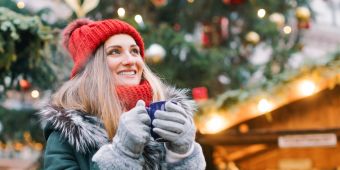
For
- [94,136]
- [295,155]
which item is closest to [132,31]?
[94,136]

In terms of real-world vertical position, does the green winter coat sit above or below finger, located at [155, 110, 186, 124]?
below

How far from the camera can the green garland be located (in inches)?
205

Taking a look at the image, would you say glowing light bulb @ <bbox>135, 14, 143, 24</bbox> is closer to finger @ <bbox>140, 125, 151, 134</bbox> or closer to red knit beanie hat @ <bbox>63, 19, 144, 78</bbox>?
red knit beanie hat @ <bbox>63, 19, 144, 78</bbox>

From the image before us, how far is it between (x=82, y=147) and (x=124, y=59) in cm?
45

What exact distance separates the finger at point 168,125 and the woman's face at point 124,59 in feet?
1.33

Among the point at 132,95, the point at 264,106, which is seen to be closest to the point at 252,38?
the point at 264,106

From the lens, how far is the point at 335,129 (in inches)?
200

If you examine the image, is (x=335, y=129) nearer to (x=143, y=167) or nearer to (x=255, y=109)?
(x=255, y=109)

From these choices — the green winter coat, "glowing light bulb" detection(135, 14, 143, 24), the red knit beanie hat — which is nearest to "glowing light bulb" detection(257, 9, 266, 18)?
"glowing light bulb" detection(135, 14, 143, 24)

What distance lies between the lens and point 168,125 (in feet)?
6.89

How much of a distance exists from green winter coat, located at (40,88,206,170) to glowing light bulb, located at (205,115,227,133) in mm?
3072

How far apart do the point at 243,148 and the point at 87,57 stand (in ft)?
11.9

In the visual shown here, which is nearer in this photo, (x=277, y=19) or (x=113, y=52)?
(x=113, y=52)

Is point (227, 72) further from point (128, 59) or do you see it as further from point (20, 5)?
point (128, 59)
